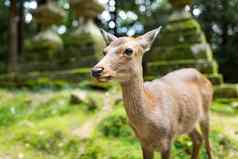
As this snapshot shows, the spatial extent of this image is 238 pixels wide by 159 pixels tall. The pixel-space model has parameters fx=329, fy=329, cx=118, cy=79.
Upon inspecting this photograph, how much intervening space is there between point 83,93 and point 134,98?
3.73 meters

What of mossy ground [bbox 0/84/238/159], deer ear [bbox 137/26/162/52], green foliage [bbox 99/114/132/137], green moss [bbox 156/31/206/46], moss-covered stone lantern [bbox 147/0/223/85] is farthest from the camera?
green moss [bbox 156/31/206/46]

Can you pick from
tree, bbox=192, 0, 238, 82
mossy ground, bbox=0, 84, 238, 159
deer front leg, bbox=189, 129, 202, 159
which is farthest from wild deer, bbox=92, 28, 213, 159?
tree, bbox=192, 0, 238, 82

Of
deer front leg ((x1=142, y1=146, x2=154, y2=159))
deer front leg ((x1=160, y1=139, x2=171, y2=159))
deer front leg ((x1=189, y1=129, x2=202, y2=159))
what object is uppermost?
deer front leg ((x1=160, y1=139, x2=171, y2=159))

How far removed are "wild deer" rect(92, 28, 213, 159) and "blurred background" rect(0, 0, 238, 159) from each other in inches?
43.6

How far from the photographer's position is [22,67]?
8984 mm

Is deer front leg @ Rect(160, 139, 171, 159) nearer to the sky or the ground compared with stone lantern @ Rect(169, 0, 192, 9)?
nearer to the ground

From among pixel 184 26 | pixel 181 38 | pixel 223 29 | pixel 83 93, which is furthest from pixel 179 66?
pixel 223 29

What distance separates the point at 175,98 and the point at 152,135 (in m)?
0.60

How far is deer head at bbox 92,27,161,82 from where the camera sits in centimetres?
242

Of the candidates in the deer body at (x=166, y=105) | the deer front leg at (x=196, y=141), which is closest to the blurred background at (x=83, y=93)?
the deer front leg at (x=196, y=141)

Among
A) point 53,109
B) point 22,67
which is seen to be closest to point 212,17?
point 22,67

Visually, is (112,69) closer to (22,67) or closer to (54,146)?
(54,146)

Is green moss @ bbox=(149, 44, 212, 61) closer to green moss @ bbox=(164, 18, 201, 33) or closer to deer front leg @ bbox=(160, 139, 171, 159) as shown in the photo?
green moss @ bbox=(164, 18, 201, 33)

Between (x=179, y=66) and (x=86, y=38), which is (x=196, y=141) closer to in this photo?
(x=179, y=66)
